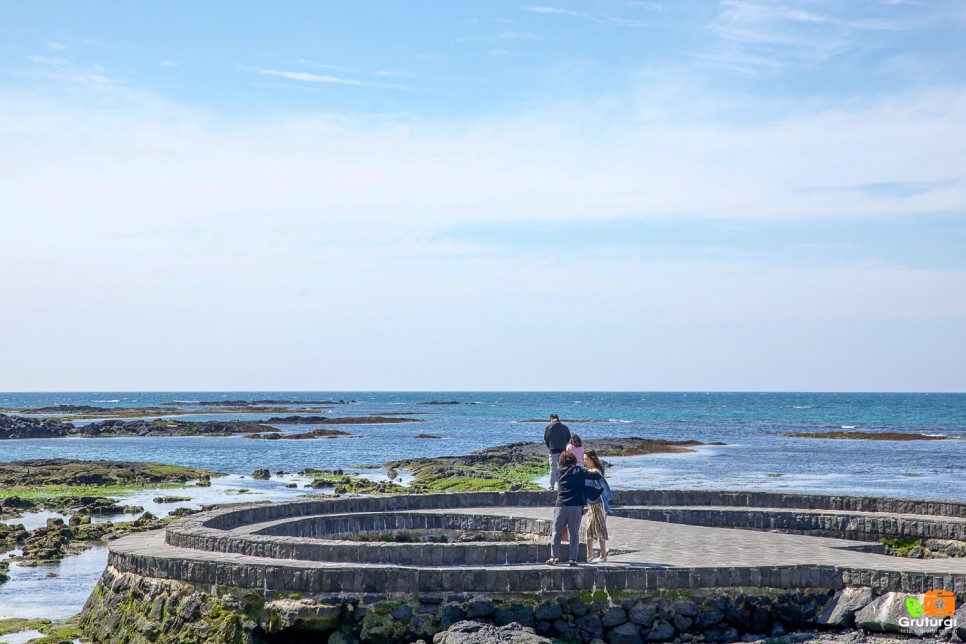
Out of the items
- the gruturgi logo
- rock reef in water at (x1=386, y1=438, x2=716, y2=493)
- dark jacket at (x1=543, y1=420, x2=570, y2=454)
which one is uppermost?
dark jacket at (x1=543, y1=420, x2=570, y2=454)

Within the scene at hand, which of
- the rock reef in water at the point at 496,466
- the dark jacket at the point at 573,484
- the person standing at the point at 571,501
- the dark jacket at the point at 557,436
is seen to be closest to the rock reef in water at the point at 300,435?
the rock reef in water at the point at 496,466

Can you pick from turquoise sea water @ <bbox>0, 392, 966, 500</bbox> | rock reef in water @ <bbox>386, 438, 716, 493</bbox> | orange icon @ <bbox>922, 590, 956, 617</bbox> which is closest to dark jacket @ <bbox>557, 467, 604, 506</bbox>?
orange icon @ <bbox>922, 590, 956, 617</bbox>

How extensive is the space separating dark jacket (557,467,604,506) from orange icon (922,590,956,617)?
4566mm

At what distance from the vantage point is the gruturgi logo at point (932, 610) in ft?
A: 43.2

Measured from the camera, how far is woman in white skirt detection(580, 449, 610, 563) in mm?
14852

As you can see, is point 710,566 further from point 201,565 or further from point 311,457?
point 311,457

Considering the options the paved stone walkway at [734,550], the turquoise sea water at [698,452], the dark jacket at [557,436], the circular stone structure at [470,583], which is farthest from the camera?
the turquoise sea water at [698,452]

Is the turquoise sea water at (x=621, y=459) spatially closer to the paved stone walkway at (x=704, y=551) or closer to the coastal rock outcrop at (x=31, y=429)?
the paved stone walkway at (x=704, y=551)

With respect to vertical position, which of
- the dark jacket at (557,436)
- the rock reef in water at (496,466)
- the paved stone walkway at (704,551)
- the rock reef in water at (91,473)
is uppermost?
the dark jacket at (557,436)

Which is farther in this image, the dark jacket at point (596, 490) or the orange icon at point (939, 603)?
the dark jacket at point (596, 490)

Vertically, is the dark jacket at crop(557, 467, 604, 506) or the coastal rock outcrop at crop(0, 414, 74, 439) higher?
the dark jacket at crop(557, 467, 604, 506)

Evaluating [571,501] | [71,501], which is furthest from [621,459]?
[571,501]

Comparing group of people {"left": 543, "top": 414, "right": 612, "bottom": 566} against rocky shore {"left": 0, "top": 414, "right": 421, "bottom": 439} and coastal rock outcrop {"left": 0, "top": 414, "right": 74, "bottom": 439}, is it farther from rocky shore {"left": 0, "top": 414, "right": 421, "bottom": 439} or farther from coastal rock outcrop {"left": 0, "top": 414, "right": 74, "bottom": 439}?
coastal rock outcrop {"left": 0, "top": 414, "right": 74, "bottom": 439}

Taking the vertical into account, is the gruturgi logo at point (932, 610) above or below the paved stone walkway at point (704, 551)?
below
